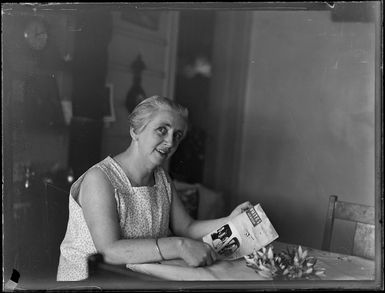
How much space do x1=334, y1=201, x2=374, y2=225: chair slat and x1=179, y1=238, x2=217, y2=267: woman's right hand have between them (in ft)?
1.85

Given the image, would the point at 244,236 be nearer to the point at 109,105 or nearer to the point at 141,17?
the point at 109,105

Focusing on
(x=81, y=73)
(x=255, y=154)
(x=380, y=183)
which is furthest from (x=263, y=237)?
(x=255, y=154)

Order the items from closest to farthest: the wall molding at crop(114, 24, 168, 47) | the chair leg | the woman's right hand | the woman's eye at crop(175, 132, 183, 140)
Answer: the woman's right hand → the woman's eye at crop(175, 132, 183, 140) → the wall molding at crop(114, 24, 168, 47) → the chair leg

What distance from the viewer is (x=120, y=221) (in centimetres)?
127

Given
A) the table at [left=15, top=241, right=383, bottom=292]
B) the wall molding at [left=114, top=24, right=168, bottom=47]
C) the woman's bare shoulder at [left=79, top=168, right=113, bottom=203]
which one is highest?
the wall molding at [left=114, top=24, right=168, bottom=47]

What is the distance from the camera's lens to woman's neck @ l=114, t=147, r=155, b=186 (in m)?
1.31

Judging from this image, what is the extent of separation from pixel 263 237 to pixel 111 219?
42cm

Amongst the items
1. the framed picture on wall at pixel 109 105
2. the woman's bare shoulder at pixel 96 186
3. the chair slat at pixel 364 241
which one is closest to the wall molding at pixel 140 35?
the framed picture on wall at pixel 109 105

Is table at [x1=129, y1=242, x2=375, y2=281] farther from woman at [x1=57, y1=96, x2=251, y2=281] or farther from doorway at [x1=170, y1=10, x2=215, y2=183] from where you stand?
doorway at [x1=170, y1=10, x2=215, y2=183]

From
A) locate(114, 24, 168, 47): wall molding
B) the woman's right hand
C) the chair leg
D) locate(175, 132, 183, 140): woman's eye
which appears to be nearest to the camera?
the woman's right hand

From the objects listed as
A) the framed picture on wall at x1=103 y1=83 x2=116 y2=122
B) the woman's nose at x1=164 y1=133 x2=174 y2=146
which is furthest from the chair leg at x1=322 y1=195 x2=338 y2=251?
the framed picture on wall at x1=103 y1=83 x2=116 y2=122

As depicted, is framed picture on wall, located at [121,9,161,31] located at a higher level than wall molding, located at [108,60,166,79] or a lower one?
higher

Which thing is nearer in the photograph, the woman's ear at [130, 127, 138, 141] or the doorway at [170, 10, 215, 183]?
the woman's ear at [130, 127, 138, 141]

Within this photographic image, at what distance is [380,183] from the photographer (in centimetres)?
137
